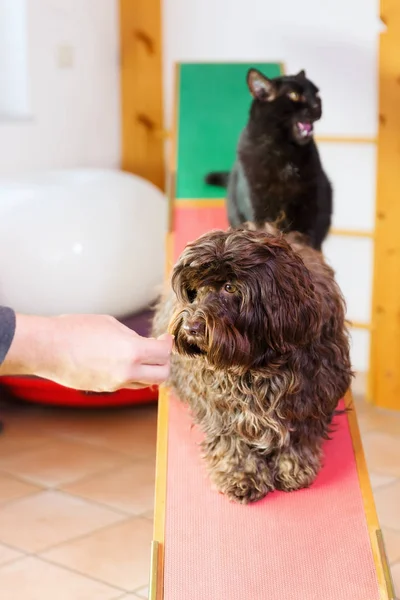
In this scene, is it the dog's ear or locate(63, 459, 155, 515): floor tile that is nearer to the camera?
the dog's ear

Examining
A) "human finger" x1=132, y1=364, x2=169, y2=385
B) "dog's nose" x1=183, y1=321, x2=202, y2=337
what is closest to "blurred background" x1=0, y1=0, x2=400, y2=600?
"dog's nose" x1=183, y1=321, x2=202, y2=337

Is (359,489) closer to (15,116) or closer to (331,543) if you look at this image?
(331,543)

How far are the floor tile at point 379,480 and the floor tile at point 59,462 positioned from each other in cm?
98

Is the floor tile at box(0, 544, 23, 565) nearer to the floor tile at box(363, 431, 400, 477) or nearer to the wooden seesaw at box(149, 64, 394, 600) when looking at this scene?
the wooden seesaw at box(149, 64, 394, 600)

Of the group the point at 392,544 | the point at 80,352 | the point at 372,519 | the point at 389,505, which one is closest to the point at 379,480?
the point at 389,505

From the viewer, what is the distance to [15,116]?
14.2ft

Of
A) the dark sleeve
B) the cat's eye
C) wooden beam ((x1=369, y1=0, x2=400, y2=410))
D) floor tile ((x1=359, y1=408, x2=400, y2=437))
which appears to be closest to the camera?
the dark sleeve

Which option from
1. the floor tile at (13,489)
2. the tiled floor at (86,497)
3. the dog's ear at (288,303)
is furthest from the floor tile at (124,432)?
the dog's ear at (288,303)

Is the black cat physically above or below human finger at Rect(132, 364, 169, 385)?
above

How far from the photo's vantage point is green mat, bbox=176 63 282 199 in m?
3.22

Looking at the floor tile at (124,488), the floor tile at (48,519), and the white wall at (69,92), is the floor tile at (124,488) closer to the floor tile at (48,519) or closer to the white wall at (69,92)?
the floor tile at (48,519)

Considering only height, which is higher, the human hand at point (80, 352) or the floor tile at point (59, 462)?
the human hand at point (80, 352)

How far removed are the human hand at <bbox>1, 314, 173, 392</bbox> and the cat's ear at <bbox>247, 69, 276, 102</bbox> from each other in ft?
4.67

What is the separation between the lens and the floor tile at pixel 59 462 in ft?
10.9
